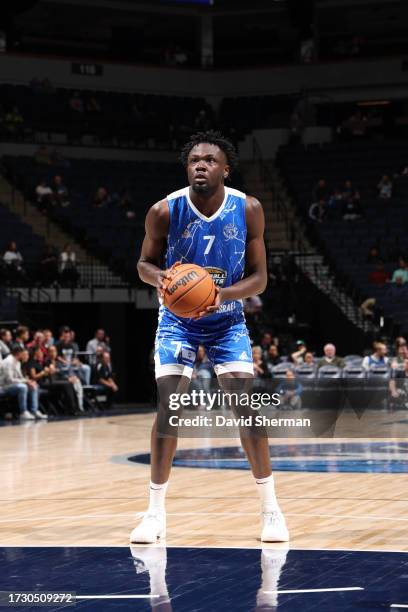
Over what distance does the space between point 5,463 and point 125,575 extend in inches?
268

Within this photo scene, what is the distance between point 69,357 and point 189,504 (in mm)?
12505

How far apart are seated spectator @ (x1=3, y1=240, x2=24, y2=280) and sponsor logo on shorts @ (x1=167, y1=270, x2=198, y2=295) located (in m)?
17.8

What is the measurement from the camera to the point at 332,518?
25.0ft

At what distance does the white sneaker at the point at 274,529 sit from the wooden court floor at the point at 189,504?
0.33 ft

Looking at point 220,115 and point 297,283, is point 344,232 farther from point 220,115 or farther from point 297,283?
point 220,115

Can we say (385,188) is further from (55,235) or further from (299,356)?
(299,356)

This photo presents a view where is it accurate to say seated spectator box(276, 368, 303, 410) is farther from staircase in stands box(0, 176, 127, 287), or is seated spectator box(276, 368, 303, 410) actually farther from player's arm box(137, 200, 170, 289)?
player's arm box(137, 200, 170, 289)

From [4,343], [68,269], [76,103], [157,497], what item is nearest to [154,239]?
[157,497]

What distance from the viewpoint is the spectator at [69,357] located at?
66.8 feet

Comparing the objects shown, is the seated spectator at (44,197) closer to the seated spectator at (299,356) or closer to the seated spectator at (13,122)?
the seated spectator at (13,122)

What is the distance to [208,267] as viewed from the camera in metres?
6.34

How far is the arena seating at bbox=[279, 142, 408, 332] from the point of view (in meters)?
25.3

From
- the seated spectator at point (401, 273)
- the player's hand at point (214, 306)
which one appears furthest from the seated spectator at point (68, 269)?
the player's hand at point (214, 306)

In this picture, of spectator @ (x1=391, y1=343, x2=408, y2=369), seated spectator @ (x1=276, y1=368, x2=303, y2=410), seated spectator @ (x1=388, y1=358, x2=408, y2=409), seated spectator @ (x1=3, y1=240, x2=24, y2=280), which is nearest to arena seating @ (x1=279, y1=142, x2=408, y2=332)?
spectator @ (x1=391, y1=343, x2=408, y2=369)
